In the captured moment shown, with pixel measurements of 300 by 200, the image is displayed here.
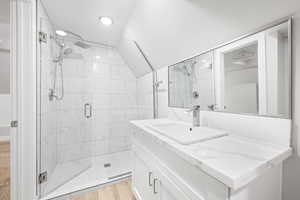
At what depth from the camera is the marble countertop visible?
15.4 inches

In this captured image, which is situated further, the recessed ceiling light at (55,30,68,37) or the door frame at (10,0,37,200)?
the recessed ceiling light at (55,30,68,37)

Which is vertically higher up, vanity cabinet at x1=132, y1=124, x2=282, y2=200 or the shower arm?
the shower arm

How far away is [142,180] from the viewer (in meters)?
1.09

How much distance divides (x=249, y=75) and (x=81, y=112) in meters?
2.25

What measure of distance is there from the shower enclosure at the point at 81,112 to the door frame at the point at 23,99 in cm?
15

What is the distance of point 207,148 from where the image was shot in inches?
23.9

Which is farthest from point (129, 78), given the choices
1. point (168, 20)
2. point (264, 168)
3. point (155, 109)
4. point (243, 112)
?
point (264, 168)

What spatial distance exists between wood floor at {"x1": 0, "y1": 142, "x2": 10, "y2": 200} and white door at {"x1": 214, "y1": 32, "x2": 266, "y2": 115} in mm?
2271

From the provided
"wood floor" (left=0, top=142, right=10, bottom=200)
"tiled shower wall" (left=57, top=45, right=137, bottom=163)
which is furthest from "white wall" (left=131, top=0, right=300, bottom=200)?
"wood floor" (left=0, top=142, right=10, bottom=200)

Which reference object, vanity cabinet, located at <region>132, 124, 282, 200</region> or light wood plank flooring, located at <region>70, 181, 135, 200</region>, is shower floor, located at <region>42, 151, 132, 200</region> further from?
vanity cabinet, located at <region>132, 124, 282, 200</region>

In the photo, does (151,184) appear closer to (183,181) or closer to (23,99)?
(183,181)

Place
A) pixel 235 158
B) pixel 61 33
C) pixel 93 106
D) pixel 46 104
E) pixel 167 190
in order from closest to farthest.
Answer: pixel 235 158
pixel 167 190
pixel 46 104
pixel 61 33
pixel 93 106

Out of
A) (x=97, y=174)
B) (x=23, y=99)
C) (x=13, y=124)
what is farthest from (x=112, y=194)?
(x=23, y=99)

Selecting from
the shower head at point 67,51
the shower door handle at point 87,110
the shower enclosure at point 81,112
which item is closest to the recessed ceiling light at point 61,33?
the shower enclosure at point 81,112
